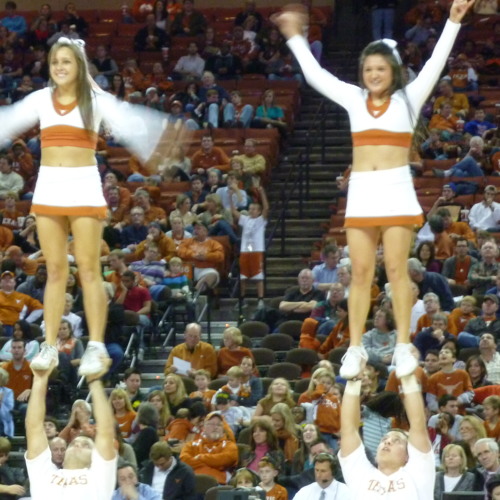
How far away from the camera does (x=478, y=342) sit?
1260 centimetres

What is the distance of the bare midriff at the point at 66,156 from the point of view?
755 centimetres

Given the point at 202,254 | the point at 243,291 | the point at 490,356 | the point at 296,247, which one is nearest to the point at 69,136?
the point at 490,356

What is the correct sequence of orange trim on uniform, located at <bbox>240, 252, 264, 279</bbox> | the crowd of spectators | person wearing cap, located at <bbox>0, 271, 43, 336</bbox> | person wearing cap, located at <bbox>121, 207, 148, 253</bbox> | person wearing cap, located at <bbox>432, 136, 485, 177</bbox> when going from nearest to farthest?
the crowd of spectators
person wearing cap, located at <bbox>0, 271, 43, 336</bbox>
orange trim on uniform, located at <bbox>240, 252, 264, 279</bbox>
person wearing cap, located at <bbox>121, 207, 148, 253</bbox>
person wearing cap, located at <bbox>432, 136, 485, 177</bbox>

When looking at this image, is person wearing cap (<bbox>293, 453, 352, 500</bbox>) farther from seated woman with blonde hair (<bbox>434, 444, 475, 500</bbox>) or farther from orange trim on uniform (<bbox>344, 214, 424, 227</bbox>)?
orange trim on uniform (<bbox>344, 214, 424, 227</bbox>)

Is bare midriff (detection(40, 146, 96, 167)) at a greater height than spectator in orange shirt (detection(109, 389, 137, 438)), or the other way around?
bare midriff (detection(40, 146, 96, 167))

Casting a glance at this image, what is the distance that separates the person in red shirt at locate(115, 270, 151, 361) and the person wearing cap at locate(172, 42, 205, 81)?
242 inches

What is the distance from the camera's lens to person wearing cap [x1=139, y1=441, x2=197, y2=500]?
10.8 meters

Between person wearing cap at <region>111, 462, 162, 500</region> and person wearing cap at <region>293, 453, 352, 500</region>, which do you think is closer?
person wearing cap at <region>293, 453, 352, 500</region>

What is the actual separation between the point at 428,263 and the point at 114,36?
8837 mm

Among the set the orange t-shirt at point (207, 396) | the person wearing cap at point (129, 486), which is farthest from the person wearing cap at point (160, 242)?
the person wearing cap at point (129, 486)

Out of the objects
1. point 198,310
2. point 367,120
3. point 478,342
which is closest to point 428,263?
point 478,342

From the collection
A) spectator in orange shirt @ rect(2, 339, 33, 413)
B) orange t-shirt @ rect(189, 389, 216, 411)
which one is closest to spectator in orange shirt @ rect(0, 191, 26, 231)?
spectator in orange shirt @ rect(2, 339, 33, 413)

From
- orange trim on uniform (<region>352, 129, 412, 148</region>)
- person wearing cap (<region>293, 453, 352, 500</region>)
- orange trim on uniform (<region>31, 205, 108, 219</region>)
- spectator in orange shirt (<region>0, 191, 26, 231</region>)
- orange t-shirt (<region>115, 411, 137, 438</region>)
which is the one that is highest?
orange trim on uniform (<region>352, 129, 412, 148</region>)

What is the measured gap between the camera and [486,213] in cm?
1490
